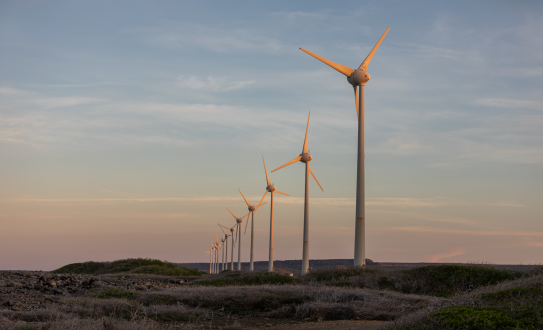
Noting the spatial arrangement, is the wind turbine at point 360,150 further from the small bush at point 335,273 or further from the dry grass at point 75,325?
the dry grass at point 75,325

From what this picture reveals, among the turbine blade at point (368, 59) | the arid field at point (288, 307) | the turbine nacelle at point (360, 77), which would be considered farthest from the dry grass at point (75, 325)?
the turbine blade at point (368, 59)

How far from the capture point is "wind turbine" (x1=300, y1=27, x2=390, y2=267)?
32.0m

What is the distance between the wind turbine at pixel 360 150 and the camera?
105 ft

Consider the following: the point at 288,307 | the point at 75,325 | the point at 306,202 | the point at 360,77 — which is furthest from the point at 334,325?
the point at 306,202

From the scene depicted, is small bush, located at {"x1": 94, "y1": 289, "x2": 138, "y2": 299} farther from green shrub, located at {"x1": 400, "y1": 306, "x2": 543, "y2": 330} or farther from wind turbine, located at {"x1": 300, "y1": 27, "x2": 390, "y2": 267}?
wind turbine, located at {"x1": 300, "y1": 27, "x2": 390, "y2": 267}

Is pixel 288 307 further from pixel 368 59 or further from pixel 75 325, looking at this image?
pixel 368 59

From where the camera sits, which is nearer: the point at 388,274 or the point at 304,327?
the point at 304,327

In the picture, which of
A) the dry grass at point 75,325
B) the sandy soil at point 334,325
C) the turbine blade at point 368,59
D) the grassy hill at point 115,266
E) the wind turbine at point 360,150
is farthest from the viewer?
the grassy hill at point 115,266

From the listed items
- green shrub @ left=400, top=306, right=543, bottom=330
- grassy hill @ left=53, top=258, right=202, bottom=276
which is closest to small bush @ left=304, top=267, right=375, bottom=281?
green shrub @ left=400, top=306, right=543, bottom=330

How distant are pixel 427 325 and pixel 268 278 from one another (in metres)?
21.7

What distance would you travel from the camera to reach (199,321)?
46.9 feet

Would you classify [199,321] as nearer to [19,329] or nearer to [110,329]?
[110,329]

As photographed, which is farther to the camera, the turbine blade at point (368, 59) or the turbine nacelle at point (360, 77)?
the turbine blade at point (368, 59)

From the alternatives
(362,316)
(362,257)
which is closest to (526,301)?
(362,316)
